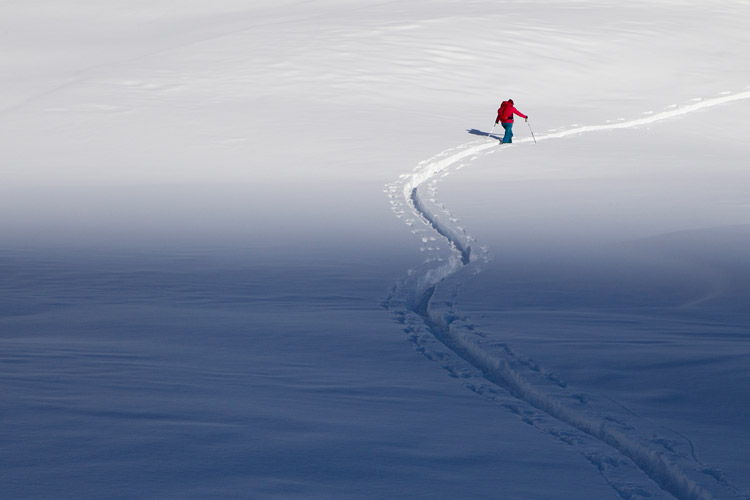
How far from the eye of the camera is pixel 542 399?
16.3ft

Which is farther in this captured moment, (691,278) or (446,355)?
(691,278)

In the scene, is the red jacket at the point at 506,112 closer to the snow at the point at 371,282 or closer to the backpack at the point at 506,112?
the backpack at the point at 506,112

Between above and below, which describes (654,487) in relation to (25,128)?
below

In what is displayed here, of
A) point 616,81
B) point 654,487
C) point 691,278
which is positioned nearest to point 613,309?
point 691,278

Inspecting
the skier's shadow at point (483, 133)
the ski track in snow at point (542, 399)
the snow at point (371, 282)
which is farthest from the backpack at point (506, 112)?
the ski track in snow at point (542, 399)

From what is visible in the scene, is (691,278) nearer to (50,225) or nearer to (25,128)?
(50,225)

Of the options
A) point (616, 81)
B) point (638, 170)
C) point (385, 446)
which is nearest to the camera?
point (385, 446)

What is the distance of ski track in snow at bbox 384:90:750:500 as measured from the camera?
13.1 feet

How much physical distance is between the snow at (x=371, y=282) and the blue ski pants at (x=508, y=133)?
1.43 ft

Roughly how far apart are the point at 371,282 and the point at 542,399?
316 cm

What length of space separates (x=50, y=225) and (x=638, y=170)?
927 centimetres

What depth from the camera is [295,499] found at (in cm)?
364

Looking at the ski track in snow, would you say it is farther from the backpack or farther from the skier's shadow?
the skier's shadow

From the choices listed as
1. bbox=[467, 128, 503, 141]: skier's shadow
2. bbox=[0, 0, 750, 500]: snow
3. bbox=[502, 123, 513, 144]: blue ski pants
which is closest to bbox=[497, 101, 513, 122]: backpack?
bbox=[502, 123, 513, 144]: blue ski pants
